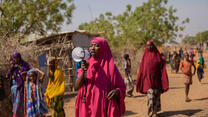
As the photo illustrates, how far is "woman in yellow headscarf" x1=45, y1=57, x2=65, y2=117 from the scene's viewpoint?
5.48 metres

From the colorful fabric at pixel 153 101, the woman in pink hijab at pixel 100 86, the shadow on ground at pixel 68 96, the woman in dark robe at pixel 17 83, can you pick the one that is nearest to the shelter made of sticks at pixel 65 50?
the shadow on ground at pixel 68 96

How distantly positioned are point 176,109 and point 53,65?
3.99 m

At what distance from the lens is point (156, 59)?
6.24 meters

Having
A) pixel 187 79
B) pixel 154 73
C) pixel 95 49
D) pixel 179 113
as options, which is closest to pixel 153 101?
pixel 154 73

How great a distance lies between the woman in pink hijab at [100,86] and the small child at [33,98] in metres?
2.35

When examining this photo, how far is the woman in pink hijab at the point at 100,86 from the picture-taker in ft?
9.47

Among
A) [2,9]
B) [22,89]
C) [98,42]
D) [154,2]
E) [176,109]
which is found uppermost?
[154,2]

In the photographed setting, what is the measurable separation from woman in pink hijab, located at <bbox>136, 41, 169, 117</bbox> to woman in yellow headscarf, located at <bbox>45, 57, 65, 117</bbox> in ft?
7.62

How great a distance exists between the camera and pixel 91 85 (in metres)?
2.94

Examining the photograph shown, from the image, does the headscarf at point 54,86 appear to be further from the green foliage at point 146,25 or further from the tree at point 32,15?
the green foliage at point 146,25

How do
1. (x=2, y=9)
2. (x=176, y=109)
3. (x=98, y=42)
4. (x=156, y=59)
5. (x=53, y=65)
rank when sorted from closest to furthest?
1. (x=98, y=42)
2. (x=53, y=65)
3. (x=156, y=59)
4. (x=176, y=109)
5. (x=2, y=9)

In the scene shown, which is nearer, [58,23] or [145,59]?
[145,59]

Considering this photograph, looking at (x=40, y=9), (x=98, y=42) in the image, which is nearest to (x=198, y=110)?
(x=98, y=42)

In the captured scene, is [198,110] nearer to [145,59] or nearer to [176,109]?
[176,109]
